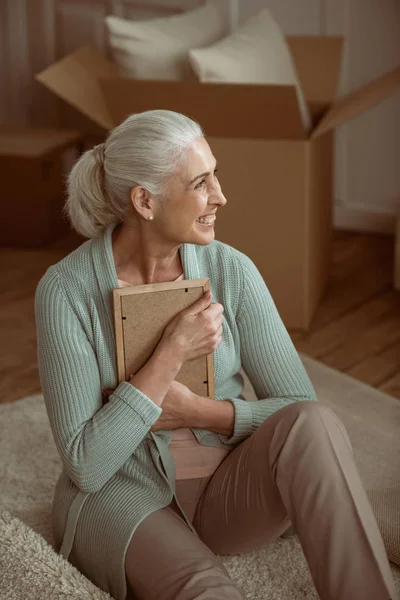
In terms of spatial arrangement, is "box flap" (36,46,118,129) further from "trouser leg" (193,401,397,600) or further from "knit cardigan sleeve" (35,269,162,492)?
"trouser leg" (193,401,397,600)

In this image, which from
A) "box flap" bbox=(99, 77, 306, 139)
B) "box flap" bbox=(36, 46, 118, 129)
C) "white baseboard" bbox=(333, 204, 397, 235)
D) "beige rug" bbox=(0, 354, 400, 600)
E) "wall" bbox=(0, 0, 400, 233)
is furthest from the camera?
"white baseboard" bbox=(333, 204, 397, 235)

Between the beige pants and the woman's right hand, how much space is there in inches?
6.0

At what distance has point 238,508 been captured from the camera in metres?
1.44

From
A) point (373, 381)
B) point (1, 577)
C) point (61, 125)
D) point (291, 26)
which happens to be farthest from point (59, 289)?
point (61, 125)

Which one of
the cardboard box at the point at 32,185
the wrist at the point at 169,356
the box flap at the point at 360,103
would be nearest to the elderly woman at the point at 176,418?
the wrist at the point at 169,356

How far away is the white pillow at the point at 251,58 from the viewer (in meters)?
2.69

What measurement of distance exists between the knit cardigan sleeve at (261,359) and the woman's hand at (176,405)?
9 cm

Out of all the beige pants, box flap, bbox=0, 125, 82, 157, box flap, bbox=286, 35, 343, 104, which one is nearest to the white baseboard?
box flap, bbox=286, 35, 343, 104

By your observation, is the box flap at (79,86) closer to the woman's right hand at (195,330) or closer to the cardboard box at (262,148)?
the cardboard box at (262,148)

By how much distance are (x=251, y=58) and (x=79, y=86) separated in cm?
54

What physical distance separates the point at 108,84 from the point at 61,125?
5.26 feet

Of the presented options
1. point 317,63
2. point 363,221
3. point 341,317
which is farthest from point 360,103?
point 363,221

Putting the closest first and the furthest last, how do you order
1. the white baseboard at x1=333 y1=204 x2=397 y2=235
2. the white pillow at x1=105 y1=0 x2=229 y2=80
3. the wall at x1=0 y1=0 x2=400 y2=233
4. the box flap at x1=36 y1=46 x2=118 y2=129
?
1. the box flap at x1=36 y1=46 x2=118 y2=129
2. the white pillow at x1=105 y1=0 x2=229 y2=80
3. the wall at x1=0 y1=0 x2=400 y2=233
4. the white baseboard at x1=333 y1=204 x2=397 y2=235

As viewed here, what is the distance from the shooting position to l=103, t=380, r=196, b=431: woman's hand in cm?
141
